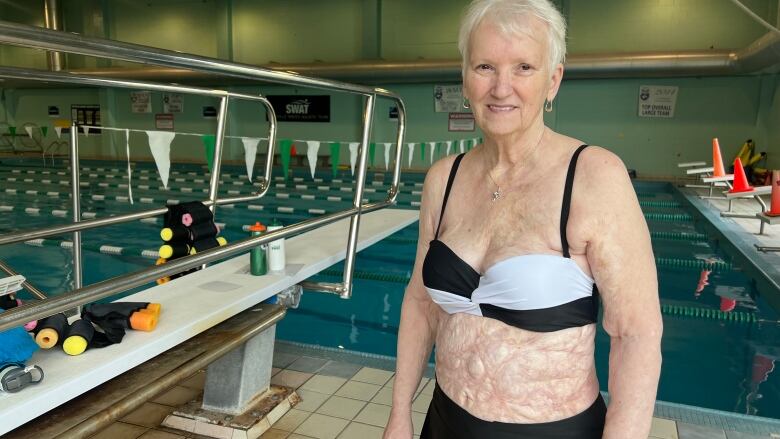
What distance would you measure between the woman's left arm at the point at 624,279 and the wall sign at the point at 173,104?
17.8 metres

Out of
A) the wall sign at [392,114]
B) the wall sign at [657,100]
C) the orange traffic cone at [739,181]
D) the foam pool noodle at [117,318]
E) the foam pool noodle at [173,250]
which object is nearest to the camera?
the foam pool noodle at [117,318]

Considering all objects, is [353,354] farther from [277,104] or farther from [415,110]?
[277,104]

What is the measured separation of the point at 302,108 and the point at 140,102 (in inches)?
216

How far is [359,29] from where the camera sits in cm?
1516

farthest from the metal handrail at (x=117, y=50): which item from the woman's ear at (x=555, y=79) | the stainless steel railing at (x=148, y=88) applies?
the woman's ear at (x=555, y=79)

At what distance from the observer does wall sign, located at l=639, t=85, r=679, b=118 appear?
12.9 m

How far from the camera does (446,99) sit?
14.6 m

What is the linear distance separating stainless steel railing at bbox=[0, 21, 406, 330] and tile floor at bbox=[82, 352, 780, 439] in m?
0.47

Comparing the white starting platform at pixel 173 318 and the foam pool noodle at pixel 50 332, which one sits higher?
the foam pool noodle at pixel 50 332

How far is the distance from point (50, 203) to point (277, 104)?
8.38 metres

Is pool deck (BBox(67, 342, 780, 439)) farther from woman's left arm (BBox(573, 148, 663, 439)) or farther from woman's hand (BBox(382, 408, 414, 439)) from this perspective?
woman's left arm (BBox(573, 148, 663, 439))

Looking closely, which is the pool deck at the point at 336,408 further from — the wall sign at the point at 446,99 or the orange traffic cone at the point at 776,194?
the wall sign at the point at 446,99

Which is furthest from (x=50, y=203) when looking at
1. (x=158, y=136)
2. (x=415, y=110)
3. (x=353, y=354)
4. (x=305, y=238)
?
(x=415, y=110)

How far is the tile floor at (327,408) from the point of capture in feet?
7.60
